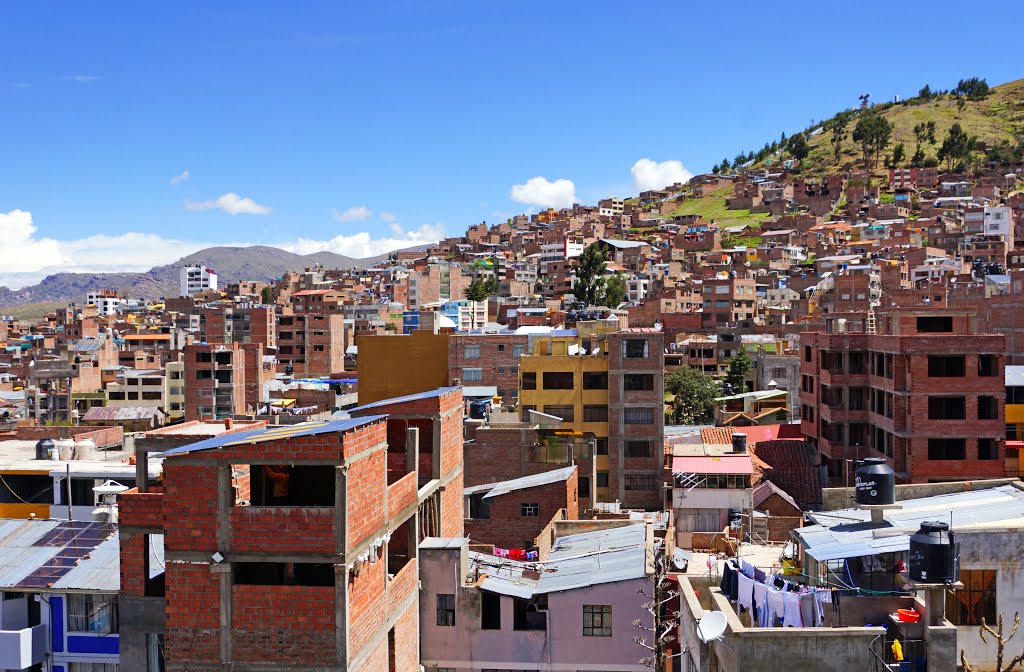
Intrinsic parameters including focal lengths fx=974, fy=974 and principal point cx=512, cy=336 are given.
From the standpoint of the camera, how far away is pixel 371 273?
177 m

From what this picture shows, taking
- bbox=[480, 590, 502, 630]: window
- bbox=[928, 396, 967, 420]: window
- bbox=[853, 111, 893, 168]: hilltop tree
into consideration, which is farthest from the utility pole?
bbox=[853, 111, 893, 168]: hilltop tree

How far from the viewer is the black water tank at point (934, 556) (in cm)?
1259

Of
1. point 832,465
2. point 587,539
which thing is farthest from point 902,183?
point 587,539

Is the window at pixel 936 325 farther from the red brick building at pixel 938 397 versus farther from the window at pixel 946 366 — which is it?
the window at pixel 946 366

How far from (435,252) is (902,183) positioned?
8355 centimetres

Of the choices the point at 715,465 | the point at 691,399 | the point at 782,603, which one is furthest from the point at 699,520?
the point at 691,399

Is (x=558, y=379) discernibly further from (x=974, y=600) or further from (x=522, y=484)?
(x=974, y=600)

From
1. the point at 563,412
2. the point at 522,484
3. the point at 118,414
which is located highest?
the point at 563,412

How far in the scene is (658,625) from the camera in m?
18.2

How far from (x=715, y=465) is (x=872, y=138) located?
16515 cm

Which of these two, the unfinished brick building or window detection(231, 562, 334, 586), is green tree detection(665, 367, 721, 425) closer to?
window detection(231, 562, 334, 586)

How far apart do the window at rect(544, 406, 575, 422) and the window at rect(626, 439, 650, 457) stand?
264 centimetres

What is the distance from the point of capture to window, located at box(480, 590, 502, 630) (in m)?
18.9

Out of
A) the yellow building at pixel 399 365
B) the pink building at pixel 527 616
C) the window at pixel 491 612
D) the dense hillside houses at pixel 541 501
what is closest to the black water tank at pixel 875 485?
the dense hillside houses at pixel 541 501
